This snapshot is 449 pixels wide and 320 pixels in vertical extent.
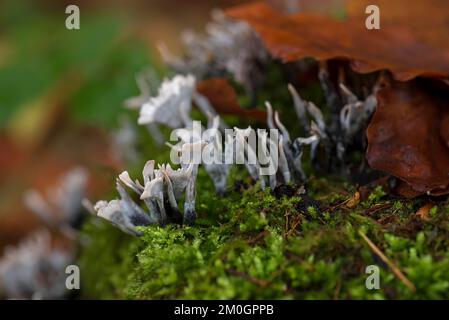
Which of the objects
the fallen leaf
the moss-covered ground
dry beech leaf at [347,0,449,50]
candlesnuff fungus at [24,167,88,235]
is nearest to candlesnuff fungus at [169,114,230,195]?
the moss-covered ground

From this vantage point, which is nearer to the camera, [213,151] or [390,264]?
[390,264]

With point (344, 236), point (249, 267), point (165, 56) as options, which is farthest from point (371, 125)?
point (165, 56)

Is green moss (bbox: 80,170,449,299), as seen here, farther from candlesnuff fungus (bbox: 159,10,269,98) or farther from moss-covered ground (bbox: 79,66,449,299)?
candlesnuff fungus (bbox: 159,10,269,98)

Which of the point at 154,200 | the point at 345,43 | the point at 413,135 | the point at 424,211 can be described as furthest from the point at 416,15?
the point at 154,200

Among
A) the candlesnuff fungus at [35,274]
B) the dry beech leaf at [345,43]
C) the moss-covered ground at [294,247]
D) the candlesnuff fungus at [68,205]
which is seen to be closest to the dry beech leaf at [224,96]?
the dry beech leaf at [345,43]

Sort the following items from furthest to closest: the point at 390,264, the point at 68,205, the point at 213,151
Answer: the point at 68,205 < the point at 213,151 < the point at 390,264

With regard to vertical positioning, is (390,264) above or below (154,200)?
below

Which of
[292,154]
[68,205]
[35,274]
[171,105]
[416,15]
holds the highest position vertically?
[416,15]

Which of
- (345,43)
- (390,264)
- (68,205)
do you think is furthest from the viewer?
(68,205)

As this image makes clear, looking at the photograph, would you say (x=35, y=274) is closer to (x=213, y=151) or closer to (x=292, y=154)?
(x=213, y=151)
